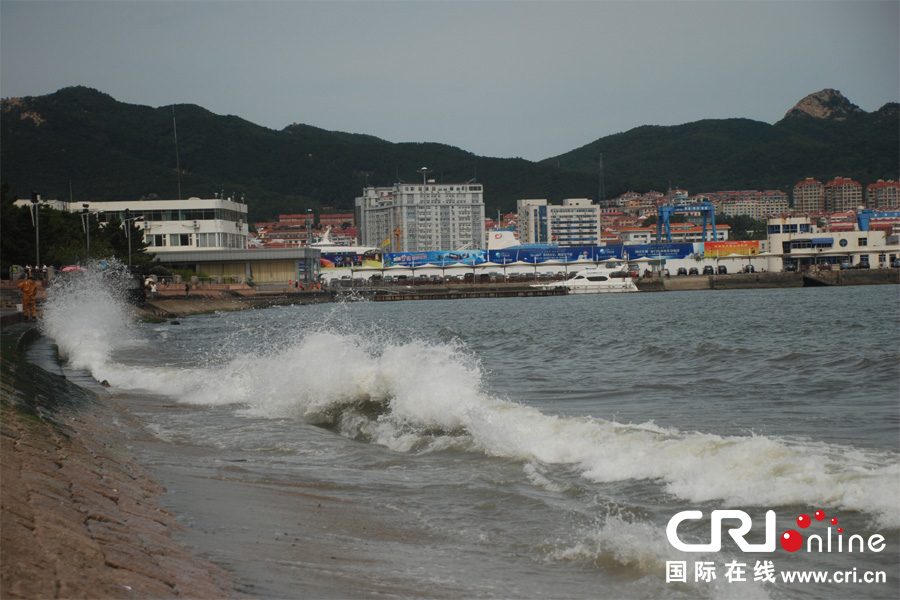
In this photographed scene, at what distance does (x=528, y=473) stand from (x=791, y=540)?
9.19 ft

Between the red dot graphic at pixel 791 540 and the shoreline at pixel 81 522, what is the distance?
12.3ft

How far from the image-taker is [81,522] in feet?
16.8

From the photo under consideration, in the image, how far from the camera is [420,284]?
3691 inches

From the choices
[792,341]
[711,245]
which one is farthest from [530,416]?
[711,245]

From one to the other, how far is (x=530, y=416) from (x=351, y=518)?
4.20 m

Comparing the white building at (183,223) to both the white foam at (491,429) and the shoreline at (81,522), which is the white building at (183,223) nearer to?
the white foam at (491,429)

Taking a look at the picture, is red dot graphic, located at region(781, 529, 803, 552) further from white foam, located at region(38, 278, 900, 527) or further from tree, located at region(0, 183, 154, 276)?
tree, located at region(0, 183, 154, 276)

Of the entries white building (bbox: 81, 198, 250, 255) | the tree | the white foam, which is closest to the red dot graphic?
the white foam

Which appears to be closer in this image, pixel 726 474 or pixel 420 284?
pixel 726 474

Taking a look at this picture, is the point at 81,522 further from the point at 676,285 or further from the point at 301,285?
the point at 676,285

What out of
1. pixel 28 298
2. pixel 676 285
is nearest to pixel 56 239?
pixel 28 298

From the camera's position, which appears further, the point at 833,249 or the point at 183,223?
the point at 833,249

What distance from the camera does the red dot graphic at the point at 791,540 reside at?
587 centimetres

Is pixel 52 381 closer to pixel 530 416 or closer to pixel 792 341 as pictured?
pixel 530 416
